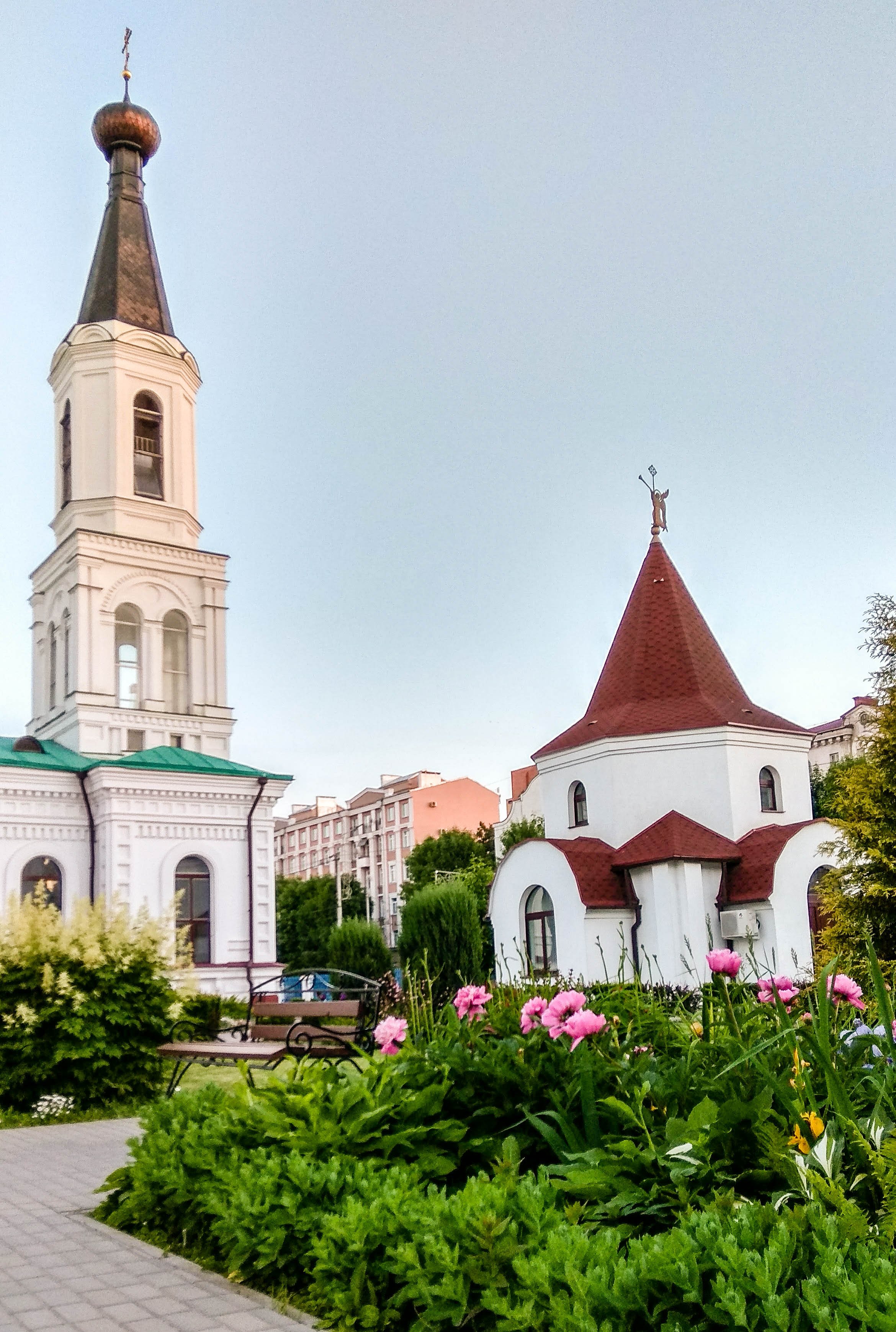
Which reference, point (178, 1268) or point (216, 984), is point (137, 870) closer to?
point (216, 984)

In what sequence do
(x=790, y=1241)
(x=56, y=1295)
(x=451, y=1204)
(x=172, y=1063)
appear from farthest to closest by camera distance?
(x=172, y=1063) → (x=56, y=1295) → (x=451, y=1204) → (x=790, y=1241)

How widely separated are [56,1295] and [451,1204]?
6.19 ft

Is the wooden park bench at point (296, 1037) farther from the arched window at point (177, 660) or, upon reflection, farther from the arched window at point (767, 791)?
the arched window at point (177, 660)

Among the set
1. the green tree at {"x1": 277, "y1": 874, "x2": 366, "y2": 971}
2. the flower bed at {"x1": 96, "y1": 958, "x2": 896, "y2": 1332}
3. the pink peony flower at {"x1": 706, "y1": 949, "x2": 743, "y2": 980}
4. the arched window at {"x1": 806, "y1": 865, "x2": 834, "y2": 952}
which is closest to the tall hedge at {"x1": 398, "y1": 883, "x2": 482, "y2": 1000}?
the arched window at {"x1": 806, "y1": 865, "x2": 834, "y2": 952}

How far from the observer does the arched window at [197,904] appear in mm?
25188

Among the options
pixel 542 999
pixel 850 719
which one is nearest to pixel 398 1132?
pixel 542 999

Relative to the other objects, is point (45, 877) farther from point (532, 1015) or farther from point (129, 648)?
point (532, 1015)

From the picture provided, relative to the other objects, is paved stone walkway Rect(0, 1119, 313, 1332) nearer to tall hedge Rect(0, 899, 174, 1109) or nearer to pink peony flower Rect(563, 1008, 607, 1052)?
pink peony flower Rect(563, 1008, 607, 1052)

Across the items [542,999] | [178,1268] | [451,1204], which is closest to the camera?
[451,1204]

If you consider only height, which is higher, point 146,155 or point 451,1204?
point 146,155

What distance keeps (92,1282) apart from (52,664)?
25.5 meters

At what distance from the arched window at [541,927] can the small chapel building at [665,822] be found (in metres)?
0.04

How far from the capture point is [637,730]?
83.0ft

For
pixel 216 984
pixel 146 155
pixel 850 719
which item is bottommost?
pixel 216 984
